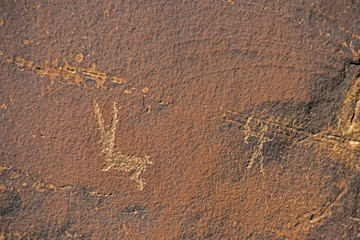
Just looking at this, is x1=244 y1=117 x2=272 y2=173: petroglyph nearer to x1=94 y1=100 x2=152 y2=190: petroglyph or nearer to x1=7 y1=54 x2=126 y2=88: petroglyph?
x1=94 y1=100 x2=152 y2=190: petroglyph

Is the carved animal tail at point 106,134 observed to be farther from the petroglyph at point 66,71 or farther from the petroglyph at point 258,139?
the petroglyph at point 258,139

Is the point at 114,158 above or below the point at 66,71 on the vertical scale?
below

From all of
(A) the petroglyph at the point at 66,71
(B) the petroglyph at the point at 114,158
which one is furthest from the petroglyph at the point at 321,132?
(A) the petroglyph at the point at 66,71

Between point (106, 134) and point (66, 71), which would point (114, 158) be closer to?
point (106, 134)

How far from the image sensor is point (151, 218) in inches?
50.0

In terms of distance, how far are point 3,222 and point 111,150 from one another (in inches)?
19.3

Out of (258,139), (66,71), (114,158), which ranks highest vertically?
(66,71)

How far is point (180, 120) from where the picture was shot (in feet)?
4.12

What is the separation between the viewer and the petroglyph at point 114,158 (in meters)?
1.24

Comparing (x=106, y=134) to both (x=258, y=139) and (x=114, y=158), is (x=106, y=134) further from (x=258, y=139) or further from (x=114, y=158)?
(x=258, y=139)

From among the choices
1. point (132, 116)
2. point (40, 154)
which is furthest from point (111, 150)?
point (40, 154)

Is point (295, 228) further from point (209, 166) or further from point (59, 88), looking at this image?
point (59, 88)

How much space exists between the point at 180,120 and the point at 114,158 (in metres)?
0.29

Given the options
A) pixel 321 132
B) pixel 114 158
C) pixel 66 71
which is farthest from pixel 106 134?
pixel 321 132
